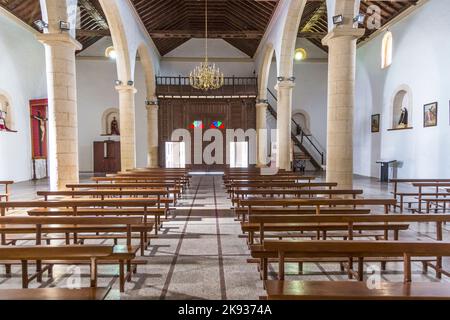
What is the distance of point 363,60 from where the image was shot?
663 inches

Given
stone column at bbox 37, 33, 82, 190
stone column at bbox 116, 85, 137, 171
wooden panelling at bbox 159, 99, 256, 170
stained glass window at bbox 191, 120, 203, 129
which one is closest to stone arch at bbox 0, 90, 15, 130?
stone column at bbox 116, 85, 137, 171

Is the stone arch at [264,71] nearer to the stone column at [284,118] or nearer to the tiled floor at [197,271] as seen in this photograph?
the stone column at [284,118]

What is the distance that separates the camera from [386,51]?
1459 cm

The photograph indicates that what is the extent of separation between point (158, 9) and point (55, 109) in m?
9.97

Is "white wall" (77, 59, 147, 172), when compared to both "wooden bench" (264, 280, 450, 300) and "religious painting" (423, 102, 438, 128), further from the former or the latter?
"wooden bench" (264, 280, 450, 300)

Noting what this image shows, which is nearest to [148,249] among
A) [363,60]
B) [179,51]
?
[363,60]

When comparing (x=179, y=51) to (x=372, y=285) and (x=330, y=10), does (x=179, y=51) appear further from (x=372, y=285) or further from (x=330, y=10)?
(x=372, y=285)

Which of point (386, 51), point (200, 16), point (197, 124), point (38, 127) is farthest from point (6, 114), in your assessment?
point (386, 51)

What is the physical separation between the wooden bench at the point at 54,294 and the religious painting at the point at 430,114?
40.8 feet

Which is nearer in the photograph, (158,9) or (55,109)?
(55,109)

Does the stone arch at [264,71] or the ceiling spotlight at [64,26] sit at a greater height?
the stone arch at [264,71]

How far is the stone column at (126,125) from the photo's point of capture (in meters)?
12.9

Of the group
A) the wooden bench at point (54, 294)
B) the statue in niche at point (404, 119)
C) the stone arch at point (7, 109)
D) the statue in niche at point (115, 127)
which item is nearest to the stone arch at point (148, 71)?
the statue in niche at point (115, 127)

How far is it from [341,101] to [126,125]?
8785 mm
